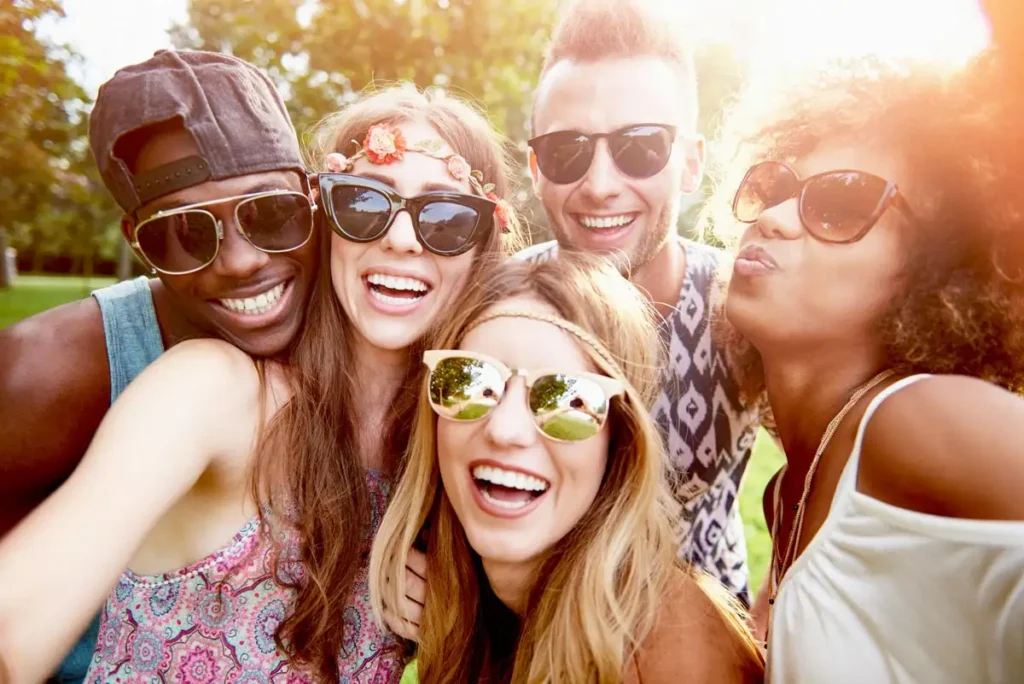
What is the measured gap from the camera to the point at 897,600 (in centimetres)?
182

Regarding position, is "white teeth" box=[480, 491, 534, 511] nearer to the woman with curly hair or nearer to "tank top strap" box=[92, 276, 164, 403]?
the woman with curly hair

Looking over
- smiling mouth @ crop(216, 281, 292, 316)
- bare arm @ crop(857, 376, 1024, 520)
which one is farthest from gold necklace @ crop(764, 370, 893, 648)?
smiling mouth @ crop(216, 281, 292, 316)

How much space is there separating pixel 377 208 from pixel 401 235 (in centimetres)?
12

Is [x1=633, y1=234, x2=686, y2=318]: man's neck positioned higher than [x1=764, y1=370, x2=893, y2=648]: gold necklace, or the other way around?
[x1=633, y1=234, x2=686, y2=318]: man's neck

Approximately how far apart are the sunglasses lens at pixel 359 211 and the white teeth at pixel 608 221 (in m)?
1.10

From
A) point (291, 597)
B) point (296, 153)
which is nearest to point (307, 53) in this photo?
point (296, 153)

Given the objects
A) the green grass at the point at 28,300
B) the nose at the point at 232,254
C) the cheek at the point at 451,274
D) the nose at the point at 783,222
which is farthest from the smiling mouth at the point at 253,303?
the green grass at the point at 28,300

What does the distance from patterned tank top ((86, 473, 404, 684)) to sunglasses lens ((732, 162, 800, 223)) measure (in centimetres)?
197

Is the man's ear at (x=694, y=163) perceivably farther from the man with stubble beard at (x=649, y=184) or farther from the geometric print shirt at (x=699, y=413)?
the geometric print shirt at (x=699, y=413)

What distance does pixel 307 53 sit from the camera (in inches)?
204

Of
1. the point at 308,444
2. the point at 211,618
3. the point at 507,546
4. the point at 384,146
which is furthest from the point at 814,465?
the point at 211,618

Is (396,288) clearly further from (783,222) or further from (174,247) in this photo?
(783,222)

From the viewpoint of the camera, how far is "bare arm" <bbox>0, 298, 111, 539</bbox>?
229 centimetres

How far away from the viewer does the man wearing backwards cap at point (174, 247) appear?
6.97 feet
